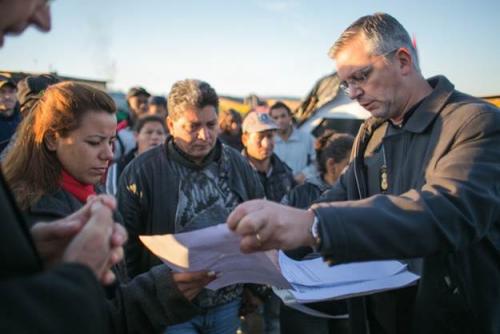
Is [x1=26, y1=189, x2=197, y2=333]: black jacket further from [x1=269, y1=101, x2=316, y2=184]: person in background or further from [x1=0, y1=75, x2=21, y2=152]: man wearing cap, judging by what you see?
[x1=269, y1=101, x2=316, y2=184]: person in background

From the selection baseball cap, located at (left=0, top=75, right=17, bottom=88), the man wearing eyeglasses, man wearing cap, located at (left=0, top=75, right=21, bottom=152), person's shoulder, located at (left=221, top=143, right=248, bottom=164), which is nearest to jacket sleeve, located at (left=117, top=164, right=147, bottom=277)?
person's shoulder, located at (left=221, top=143, right=248, bottom=164)

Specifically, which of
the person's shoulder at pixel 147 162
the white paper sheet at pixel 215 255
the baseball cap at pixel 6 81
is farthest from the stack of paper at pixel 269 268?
the baseball cap at pixel 6 81

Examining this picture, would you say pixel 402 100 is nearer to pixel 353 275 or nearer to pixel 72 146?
pixel 353 275

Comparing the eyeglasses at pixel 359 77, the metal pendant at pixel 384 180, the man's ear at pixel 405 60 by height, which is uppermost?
the man's ear at pixel 405 60

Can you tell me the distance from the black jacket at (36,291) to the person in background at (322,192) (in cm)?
262

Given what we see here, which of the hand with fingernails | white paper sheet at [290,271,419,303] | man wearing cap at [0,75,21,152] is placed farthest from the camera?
man wearing cap at [0,75,21,152]

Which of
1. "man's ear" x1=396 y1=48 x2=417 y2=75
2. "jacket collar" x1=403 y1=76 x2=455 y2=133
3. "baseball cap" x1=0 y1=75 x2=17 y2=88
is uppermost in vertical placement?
"man's ear" x1=396 y1=48 x2=417 y2=75

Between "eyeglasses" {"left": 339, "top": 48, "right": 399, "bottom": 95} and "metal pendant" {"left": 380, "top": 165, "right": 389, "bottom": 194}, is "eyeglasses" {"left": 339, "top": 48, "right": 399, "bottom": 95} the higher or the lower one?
the higher one

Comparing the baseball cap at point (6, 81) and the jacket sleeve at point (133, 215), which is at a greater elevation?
the baseball cap at point (6, 81)

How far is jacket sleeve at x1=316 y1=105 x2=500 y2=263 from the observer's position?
1.28 metres

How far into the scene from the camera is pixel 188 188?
2.74m

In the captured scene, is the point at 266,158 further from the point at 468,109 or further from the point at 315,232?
the point at 315,232

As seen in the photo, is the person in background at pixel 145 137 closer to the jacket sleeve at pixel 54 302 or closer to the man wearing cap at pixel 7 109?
the man wearing cap at pixel 7 109

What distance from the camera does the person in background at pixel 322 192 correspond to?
325 centimetres
